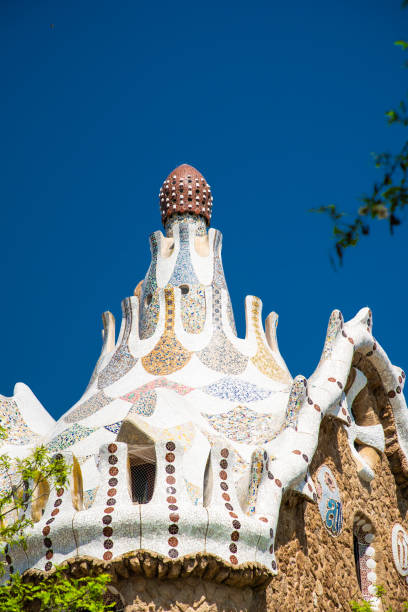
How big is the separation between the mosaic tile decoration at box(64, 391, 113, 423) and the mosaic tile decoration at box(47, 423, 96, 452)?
0.19 metres

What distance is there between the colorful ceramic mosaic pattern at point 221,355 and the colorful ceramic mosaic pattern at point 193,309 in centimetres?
17

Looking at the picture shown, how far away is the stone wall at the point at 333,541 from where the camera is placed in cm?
849

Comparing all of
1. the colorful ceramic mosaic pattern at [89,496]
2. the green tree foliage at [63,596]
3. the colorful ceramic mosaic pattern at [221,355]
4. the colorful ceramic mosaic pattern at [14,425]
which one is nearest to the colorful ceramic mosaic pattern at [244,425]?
the colorful ceramic mosaic pattern at [221,355]

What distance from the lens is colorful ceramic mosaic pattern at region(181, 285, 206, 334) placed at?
11086 millimetres

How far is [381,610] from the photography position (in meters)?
9.59

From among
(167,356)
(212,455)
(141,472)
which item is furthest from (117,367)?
(212,455)

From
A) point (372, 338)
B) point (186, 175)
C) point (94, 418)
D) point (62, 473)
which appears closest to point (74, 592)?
point (62, 473)

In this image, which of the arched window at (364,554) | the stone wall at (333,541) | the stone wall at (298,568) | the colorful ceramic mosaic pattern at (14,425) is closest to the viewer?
the stone wall at (298,568)

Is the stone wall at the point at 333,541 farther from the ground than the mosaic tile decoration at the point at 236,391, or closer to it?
closer to it

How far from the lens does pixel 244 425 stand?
9.62 m

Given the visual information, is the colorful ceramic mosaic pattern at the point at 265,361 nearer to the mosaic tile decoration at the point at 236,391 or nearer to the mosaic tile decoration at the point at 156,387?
the mosaic tile decoration at the point at 236,391

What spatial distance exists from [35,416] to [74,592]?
4.47m

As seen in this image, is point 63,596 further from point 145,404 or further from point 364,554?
point 364,554

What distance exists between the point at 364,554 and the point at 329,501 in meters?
1.02
